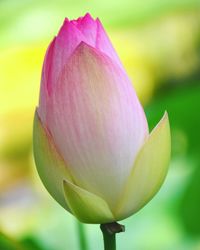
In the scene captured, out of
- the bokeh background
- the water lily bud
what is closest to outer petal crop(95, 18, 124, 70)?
the water lily bud

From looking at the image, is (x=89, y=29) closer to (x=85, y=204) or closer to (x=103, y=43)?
(x=103, y=43)

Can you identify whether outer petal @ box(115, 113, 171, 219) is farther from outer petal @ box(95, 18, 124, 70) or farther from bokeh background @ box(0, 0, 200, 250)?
bokeh background @ box(0, 0, 200, 250)

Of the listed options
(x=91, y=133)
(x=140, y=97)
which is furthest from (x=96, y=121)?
(x=140, y=97)

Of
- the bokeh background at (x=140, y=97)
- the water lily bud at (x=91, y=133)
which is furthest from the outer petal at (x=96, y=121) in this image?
the bokeh background at (x=140, y=97)

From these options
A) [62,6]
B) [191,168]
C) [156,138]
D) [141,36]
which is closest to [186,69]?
[141,36]

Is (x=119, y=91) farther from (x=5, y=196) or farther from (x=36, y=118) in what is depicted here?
(x=5, y=196)

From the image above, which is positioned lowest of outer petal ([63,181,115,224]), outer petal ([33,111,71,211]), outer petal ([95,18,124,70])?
outer petal ([63,181,115,224])
